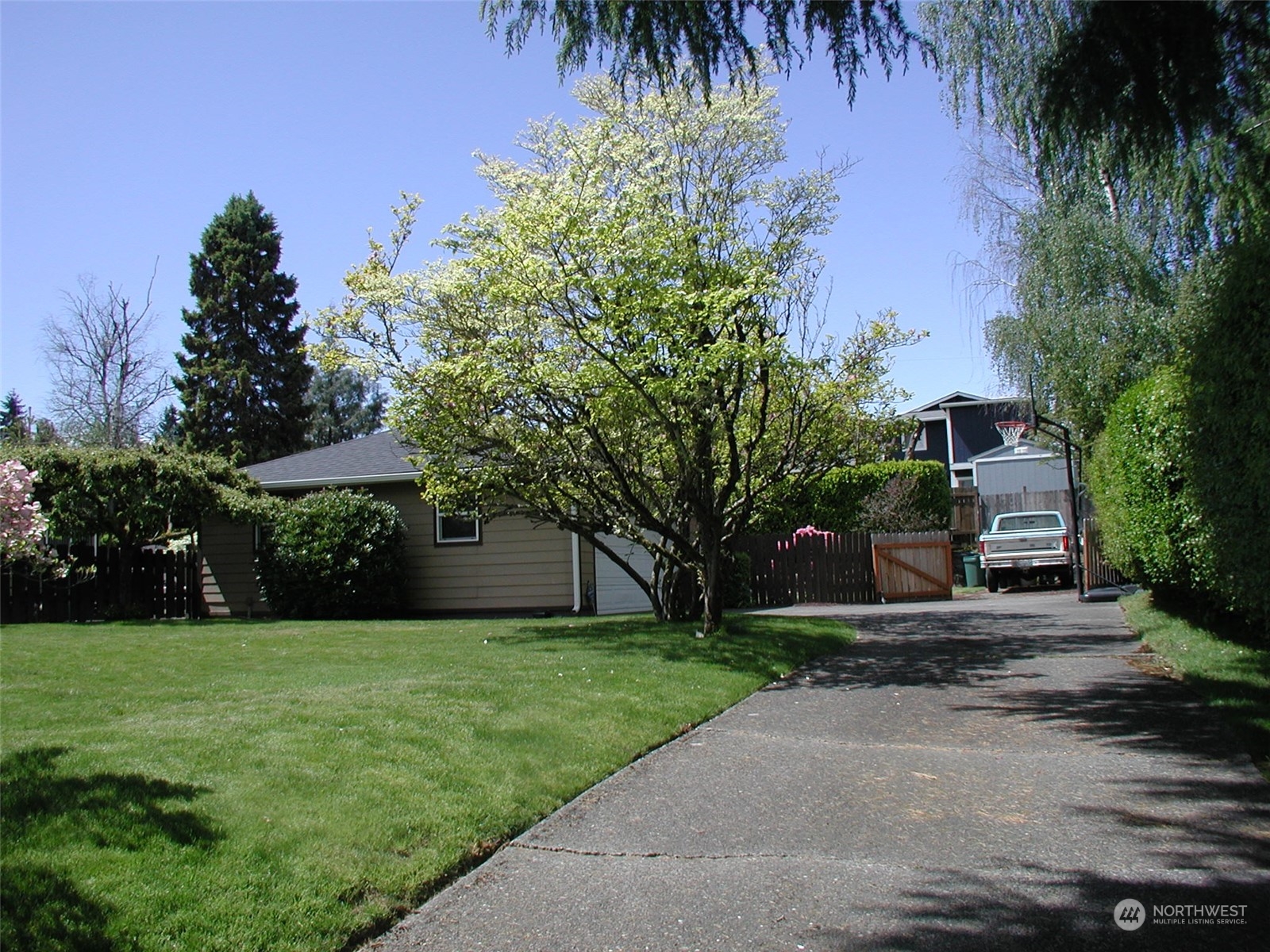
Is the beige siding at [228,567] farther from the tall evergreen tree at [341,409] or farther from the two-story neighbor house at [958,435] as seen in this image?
the tall evergreen tree at [341,409]

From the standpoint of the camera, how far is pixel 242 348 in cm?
4144

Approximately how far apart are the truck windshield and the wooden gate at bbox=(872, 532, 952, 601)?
3.28 metres

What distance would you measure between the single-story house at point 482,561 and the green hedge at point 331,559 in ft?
4.19

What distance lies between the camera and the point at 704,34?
20.6 ft

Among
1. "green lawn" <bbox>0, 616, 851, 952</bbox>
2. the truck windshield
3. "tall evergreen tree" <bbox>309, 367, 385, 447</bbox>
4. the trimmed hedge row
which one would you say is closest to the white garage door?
"green lawn" <bbox>0, 616, 851, 952</bbox>

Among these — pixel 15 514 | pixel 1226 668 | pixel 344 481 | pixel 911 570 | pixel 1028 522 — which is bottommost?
pixel 1226 668

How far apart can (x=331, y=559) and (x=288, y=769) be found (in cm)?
1248

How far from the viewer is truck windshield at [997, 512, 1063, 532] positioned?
22.3m

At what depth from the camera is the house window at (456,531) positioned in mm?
19337

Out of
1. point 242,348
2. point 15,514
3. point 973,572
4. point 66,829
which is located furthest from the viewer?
point 242,348


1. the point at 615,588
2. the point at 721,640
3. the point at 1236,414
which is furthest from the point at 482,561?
the point at 1236,414

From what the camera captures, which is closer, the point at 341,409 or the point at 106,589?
the point at 106,589

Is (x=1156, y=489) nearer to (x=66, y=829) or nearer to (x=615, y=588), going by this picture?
(x=66, y=829)

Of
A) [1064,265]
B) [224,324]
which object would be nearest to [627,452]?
[1064,265]
